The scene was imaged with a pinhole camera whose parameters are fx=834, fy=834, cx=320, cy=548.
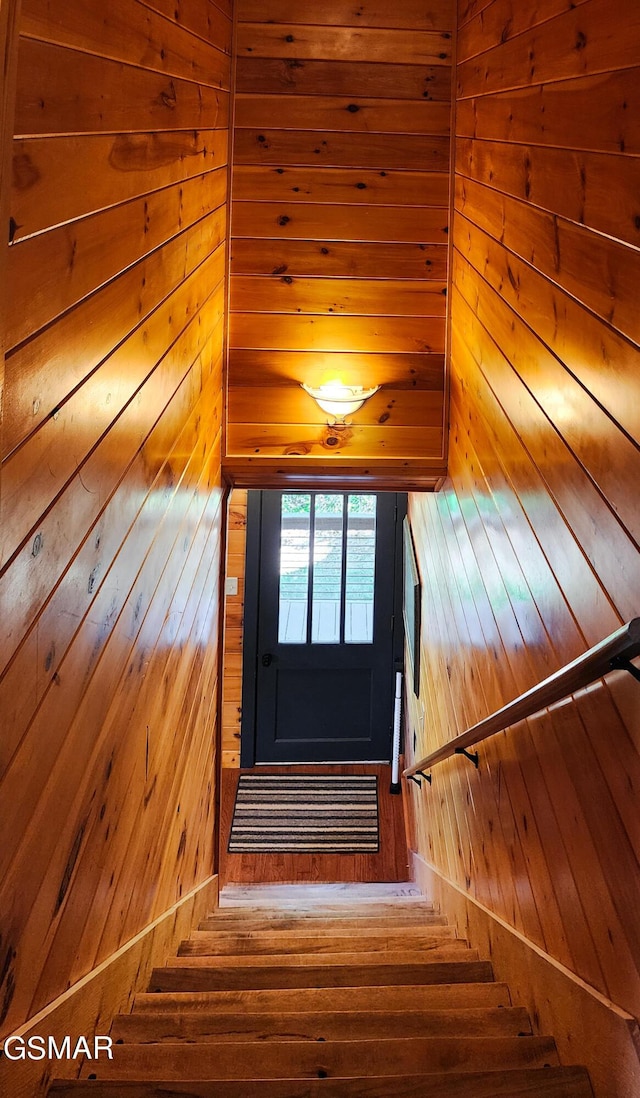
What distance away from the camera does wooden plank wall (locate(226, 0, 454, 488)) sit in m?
3.18

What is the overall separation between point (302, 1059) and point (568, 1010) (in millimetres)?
538

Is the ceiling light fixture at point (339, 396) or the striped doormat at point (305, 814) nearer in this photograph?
the ceiling light fixture at point (339, 396)

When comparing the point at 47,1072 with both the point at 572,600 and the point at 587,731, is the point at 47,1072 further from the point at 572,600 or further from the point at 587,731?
the point at 572,600

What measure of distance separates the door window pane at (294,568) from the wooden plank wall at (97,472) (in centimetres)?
273

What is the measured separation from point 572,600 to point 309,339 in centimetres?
199

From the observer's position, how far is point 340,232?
10.9ft

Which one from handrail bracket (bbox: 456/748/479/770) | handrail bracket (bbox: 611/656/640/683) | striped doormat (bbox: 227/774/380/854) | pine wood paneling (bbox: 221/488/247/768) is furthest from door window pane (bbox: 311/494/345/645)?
handrail bracket (bbox: 611/656/640/683)

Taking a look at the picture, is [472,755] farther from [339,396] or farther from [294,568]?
[294,568]

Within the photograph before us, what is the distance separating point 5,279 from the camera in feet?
3.25

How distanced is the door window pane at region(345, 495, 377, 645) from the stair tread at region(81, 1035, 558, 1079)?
380 cm

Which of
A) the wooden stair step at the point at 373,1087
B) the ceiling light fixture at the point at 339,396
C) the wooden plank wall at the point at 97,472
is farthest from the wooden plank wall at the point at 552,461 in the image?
the wooden plank wall at the point at 97,472

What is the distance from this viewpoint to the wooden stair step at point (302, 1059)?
5.14ft

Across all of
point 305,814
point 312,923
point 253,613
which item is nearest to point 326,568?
point 253,613
